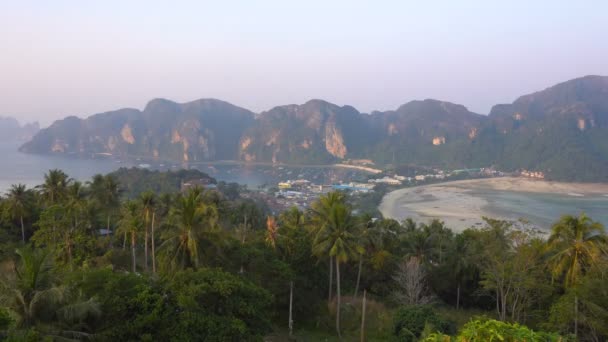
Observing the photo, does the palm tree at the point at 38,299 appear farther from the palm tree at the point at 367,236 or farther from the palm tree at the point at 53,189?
the palm tree at the point at 53,189

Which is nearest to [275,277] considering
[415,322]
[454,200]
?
[415,322]

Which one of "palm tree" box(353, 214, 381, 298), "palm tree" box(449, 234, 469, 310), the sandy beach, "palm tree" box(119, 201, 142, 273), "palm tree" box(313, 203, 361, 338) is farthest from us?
the sandy beach

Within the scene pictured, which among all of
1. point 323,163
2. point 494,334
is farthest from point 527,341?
point 323,163

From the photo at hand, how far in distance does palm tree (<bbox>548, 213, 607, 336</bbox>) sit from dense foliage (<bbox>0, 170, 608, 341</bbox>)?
0.15 feet

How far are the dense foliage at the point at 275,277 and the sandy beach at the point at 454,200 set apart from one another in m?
32.9

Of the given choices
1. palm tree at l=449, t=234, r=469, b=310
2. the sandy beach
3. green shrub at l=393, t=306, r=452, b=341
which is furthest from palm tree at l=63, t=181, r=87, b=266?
the sandy beach

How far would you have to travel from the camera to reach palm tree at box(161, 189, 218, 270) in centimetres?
1470

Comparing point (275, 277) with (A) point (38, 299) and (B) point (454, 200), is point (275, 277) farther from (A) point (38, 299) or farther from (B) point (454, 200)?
(B) point (454, 200)

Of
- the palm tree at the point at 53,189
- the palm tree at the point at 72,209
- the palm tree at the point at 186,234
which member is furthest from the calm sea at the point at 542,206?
the palm tree at the point at 53,189

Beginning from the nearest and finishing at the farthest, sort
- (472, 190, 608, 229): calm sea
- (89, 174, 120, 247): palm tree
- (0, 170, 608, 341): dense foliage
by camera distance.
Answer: (0, 170, 608, 341): dense foliage < (89, 174, 120, 247): palm tree < (472, 190, 608, 229): calm sea

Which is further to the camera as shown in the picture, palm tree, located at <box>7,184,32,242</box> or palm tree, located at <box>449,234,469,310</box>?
palm tree, located at <box>7,184,32,242</box>

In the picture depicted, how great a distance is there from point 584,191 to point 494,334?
107430 millimetres

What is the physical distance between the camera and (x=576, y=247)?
1493 cm

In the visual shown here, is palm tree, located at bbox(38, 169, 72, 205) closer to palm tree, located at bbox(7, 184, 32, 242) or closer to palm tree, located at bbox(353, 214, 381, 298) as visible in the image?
palm tree, located at bbox(7, 184, 32, 242)
